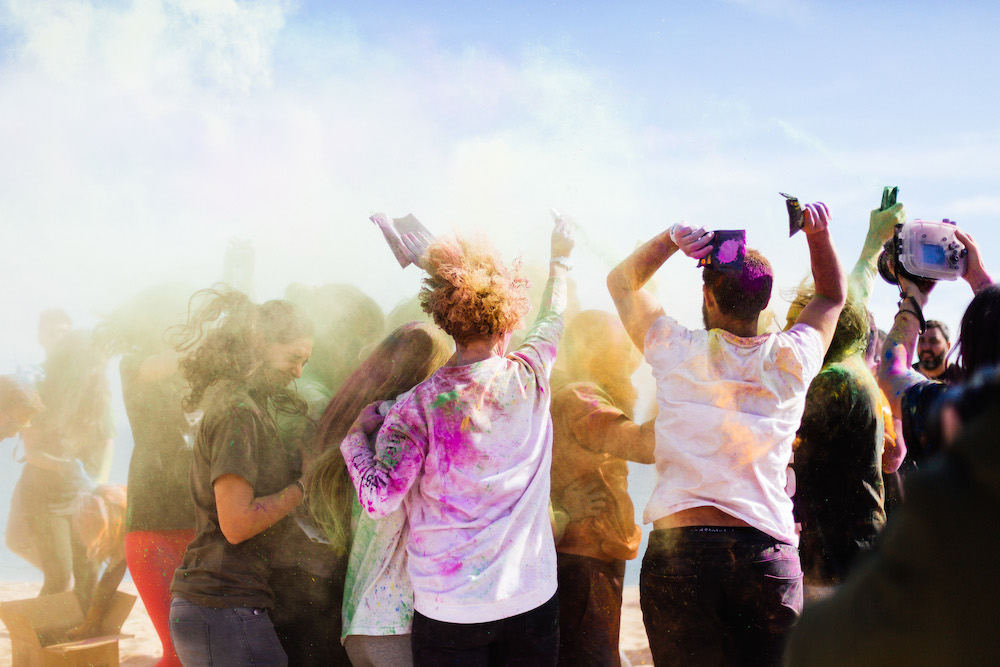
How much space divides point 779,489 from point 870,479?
739mm

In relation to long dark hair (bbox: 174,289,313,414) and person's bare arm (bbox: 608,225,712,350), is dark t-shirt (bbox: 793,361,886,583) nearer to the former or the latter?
person's bare arm (bbox: 608,225,712,350)

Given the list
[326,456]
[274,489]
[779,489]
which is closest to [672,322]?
[779,489]

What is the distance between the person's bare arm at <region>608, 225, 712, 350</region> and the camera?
Answer: 7.73 ft

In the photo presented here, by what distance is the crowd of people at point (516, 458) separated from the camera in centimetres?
201

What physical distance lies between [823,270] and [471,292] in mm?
1128

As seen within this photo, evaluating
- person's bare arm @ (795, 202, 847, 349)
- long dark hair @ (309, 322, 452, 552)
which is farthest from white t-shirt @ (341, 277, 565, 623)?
person's bare arm @ (795, 202, 847, 349)

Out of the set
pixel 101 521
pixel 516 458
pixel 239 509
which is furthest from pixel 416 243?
pixel 101 521

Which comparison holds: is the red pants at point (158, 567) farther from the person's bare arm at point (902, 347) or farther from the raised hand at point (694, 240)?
the person's bare arm at point (902, 347)

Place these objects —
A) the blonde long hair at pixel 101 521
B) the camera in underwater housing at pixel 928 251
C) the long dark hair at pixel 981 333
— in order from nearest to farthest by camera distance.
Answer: the long dark hair at pixel 981 333
the camera in underwater housing at pixel 928 251
the blonde long hair at pixel 101 521

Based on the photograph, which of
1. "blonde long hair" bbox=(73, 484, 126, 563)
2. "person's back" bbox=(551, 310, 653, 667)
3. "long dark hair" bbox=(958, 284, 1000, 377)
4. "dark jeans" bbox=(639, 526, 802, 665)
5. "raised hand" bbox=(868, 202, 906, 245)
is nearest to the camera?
"long dark hair" bbox=(958, 284, 1000, 377)

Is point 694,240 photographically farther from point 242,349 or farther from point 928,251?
point 242,349

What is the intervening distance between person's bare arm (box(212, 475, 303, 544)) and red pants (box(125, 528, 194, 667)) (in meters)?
0.70

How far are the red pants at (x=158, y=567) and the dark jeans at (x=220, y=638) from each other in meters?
0.60

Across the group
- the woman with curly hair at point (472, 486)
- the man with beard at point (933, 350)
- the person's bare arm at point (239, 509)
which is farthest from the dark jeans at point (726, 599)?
the man with beard at point (933, 350)
